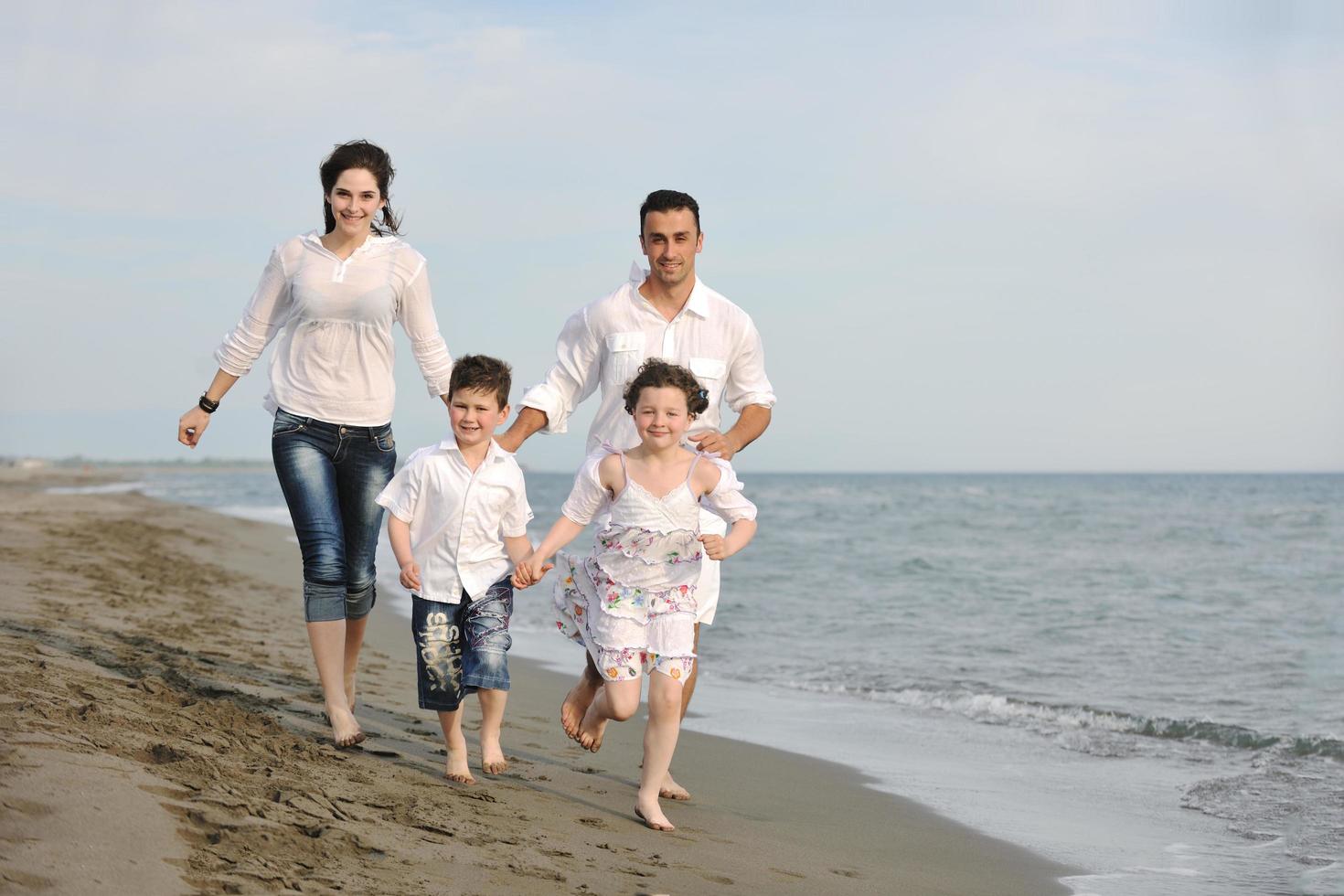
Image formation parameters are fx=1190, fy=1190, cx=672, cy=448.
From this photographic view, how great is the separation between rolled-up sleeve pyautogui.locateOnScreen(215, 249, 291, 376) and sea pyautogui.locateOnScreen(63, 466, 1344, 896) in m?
2.43

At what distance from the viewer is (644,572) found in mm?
3926

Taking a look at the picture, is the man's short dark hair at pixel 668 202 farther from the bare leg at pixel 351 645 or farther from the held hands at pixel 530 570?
the bare leg at pixel 351 645

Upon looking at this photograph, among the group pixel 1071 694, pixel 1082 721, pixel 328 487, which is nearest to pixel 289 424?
pixel 328 487

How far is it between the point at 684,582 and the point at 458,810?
100 centimetres

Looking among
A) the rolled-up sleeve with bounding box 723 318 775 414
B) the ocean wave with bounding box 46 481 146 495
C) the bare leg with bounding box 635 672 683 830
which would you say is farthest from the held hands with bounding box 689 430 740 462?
the ocean wave with bounding box 46 481 146 495

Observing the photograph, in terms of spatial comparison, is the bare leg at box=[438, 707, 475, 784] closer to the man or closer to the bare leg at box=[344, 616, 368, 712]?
the man

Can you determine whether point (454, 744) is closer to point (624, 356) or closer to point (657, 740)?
point (657, 740)

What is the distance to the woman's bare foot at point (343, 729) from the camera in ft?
14.0

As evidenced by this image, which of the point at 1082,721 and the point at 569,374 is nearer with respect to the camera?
the point at 569,374

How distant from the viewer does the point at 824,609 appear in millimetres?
11836

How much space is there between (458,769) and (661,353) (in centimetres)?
161

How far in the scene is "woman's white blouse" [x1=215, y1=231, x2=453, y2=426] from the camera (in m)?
4.34

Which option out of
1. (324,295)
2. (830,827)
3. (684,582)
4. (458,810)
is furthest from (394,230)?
(830,827)

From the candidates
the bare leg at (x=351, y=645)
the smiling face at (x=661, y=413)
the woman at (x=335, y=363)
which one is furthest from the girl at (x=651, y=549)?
the bare leg at (x=351, y=645)
